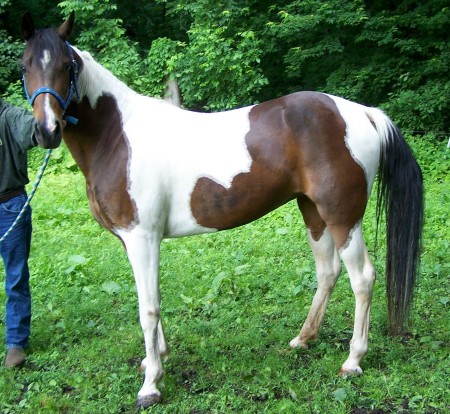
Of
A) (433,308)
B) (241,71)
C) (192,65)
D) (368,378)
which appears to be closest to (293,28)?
(241,71)

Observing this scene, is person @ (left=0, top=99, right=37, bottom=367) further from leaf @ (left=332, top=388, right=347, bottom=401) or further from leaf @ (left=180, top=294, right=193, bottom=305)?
leaf @ (left=332, top=388, right=347, bottom=401)

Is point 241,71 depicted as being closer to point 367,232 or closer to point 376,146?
point 367,232

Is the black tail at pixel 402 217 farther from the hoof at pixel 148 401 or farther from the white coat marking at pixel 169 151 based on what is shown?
the hoof at pixel 148 401

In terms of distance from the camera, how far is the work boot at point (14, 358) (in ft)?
11.4

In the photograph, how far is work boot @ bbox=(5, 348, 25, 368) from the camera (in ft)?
11.4

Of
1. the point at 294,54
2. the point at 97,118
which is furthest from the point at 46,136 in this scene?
the point at 294,54

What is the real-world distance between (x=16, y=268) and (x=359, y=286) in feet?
7.39

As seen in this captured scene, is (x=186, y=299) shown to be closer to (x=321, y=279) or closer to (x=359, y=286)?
(x=321, y=279)

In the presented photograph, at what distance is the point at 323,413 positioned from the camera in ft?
9.24

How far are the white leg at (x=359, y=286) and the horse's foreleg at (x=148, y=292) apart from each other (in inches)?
44.2

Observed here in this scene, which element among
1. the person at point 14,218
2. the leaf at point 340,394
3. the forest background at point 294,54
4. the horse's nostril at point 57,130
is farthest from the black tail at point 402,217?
the forest background at point 294,54

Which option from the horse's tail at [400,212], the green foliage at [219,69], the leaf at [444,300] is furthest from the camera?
the green foliage at [219,69]

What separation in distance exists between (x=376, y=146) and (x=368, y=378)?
1388mm

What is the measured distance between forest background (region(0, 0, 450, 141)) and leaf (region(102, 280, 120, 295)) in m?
6.45
